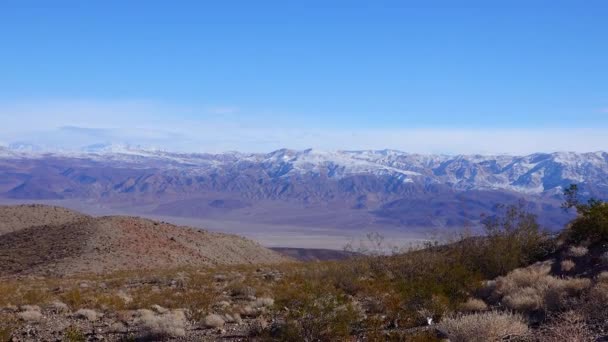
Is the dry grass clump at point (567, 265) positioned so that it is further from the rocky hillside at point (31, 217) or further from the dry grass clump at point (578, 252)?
the rocky hillside at point (31, 217)

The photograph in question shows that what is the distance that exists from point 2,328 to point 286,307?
7.04 m

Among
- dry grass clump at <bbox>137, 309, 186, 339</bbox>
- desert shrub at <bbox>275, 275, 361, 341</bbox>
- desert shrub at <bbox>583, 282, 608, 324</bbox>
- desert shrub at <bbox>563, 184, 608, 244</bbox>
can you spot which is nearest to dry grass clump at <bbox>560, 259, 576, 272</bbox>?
desert shrub at <bbox>563, 184, 608, 244</bbox>

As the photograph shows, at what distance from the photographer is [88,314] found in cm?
1803

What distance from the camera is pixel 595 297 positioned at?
14398mm

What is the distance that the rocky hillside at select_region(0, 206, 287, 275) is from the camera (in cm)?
4359

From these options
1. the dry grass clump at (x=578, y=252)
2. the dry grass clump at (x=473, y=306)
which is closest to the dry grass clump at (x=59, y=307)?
the dry grass clump at (x=473, y=306)

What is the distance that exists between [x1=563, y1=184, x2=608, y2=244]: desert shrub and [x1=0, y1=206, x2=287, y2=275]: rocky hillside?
28170 millimetres

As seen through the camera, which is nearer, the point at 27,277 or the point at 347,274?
the point at 347,274

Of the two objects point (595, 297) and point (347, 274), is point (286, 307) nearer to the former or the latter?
point (347, 274)

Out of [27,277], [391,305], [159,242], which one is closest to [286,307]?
[391,305]

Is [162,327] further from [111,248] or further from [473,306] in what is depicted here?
[111,248]

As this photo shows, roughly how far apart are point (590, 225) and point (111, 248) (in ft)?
114

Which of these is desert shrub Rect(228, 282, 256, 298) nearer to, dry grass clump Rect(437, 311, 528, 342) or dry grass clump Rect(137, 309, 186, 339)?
dry grass clump Rect(137, 309, 186, 339)

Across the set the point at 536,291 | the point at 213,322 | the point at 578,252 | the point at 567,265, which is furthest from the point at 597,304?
the point at 213,322
